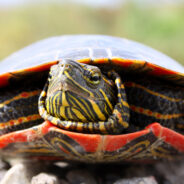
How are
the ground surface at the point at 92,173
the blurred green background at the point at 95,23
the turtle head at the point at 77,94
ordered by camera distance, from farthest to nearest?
the blurred green background at the point at 95,23 < the ground surface at the point at 92,173 < the turtle head at the point at 77,94

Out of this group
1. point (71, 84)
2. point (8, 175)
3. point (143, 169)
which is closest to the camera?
point (71, 84)

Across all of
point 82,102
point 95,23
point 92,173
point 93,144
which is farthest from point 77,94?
point 95,23

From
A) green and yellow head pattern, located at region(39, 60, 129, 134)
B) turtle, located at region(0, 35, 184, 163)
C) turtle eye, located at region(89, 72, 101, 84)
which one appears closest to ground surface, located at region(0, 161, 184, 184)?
turtle, located at region(0, 35, 184, 163)

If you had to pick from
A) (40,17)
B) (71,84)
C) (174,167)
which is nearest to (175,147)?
(174,167)

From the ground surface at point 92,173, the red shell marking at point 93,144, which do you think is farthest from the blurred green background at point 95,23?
the red shell marking at point 93,144

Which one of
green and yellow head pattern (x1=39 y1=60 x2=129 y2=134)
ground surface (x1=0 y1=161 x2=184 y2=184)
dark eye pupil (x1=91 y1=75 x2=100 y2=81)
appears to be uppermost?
dark eye pupil (x1=91 y1=75 x2=100 y2=81)

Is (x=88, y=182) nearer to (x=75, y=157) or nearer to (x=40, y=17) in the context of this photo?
(x=75, y=157)

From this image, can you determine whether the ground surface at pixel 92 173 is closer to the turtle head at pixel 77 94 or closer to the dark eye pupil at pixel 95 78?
the turtle head at pixel 77 94

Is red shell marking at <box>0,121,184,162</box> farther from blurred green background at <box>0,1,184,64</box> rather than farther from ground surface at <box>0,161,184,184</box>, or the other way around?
blurred green background at <box>0,1,184,64</box>
